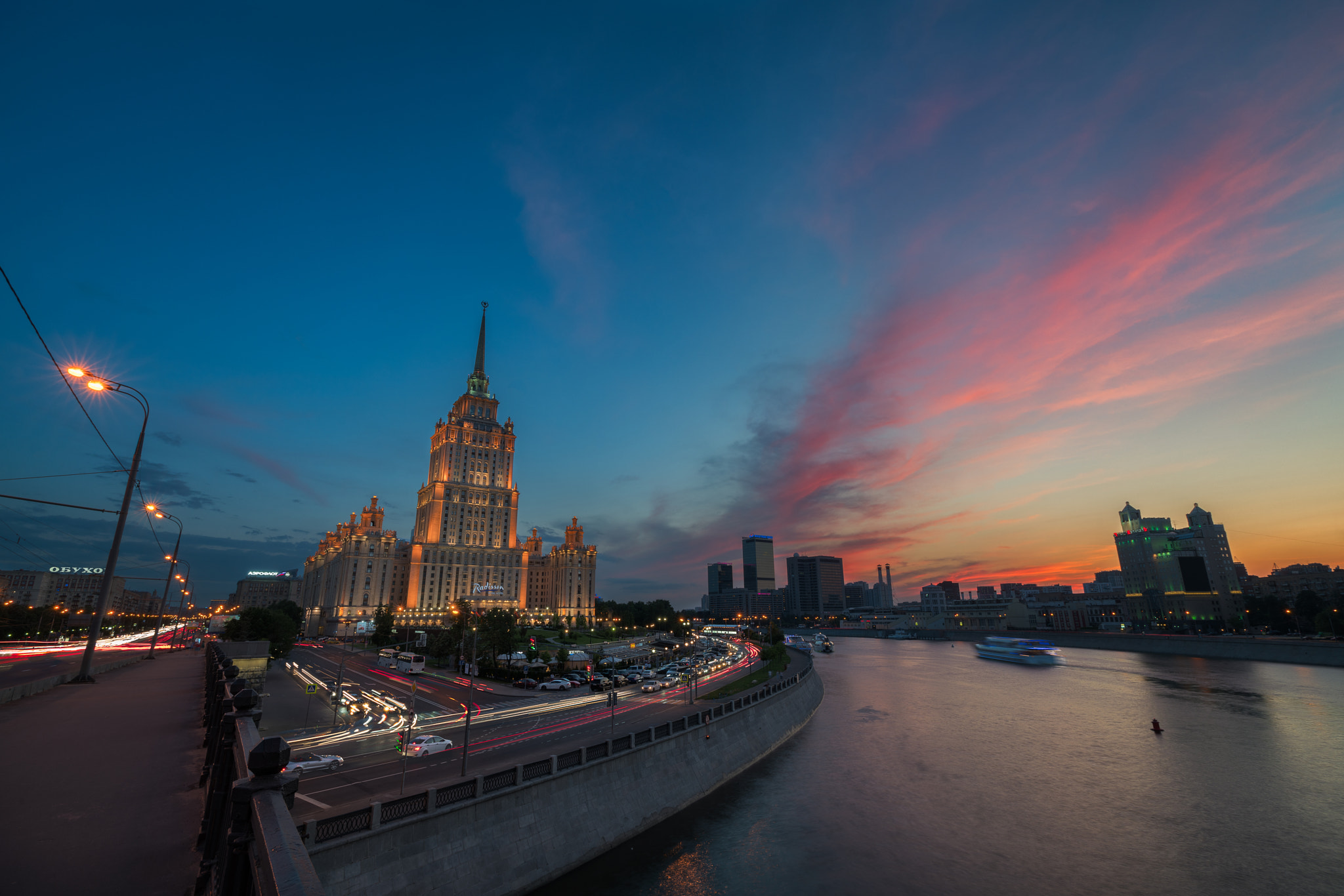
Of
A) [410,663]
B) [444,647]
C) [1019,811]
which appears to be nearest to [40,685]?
[1019,811]

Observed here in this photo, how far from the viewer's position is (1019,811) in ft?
121

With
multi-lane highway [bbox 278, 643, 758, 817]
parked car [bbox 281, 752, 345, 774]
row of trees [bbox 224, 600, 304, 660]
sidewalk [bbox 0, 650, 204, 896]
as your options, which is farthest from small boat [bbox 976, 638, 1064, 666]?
sidewalk [bbox 0, 650, 204, 896]

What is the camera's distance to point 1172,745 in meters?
51.8

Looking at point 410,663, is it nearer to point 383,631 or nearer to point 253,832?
point 383,631

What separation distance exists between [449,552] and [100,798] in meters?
176

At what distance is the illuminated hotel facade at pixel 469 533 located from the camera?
555 feet

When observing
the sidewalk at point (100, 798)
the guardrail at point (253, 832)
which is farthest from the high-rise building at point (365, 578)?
the guardrail at point (253, 832)

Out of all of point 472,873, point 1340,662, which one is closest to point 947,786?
point 472,873

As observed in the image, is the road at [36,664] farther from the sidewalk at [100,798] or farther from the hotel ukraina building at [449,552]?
the hotel ukraina building at [449,552]

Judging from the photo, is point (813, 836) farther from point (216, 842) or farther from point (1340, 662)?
point (1340, 662)

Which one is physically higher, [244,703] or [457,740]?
[244,703]

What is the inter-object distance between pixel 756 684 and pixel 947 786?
89.7ft

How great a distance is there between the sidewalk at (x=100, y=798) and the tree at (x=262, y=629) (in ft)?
212

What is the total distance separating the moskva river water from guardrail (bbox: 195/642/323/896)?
24.1 meters
